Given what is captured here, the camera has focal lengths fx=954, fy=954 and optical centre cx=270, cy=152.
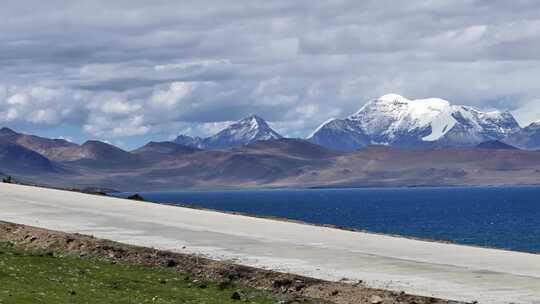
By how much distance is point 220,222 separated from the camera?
51.6 m

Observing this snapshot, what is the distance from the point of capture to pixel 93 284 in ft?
89.0

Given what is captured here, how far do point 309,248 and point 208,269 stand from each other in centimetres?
813

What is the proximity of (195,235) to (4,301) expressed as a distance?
2150 centimetres

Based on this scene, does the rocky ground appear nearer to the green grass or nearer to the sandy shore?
the green grass

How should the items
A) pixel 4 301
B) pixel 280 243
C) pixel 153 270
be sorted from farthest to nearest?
pixel 280 243 < pixel 153 270 < pixel 4 301

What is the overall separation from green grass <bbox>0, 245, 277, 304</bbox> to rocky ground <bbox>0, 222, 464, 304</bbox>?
0.96m

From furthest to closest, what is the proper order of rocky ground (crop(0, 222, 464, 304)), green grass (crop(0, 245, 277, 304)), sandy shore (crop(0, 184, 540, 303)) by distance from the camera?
sandy shore (crop(0, 184, 540, 303)) → rocky ground (crop(0, 222, 464, 304)) → green grass (crop(0, 245, 277, 304))

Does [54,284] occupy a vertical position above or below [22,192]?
below

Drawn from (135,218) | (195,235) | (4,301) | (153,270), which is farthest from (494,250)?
(4,301)

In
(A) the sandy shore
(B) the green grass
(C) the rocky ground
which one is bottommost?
(B) the green grass

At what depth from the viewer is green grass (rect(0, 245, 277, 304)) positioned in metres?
24.3

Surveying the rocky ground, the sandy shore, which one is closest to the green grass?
the rocky ground

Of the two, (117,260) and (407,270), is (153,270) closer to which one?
(117,260)

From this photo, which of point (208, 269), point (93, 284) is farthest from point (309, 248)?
point (93, 284)
